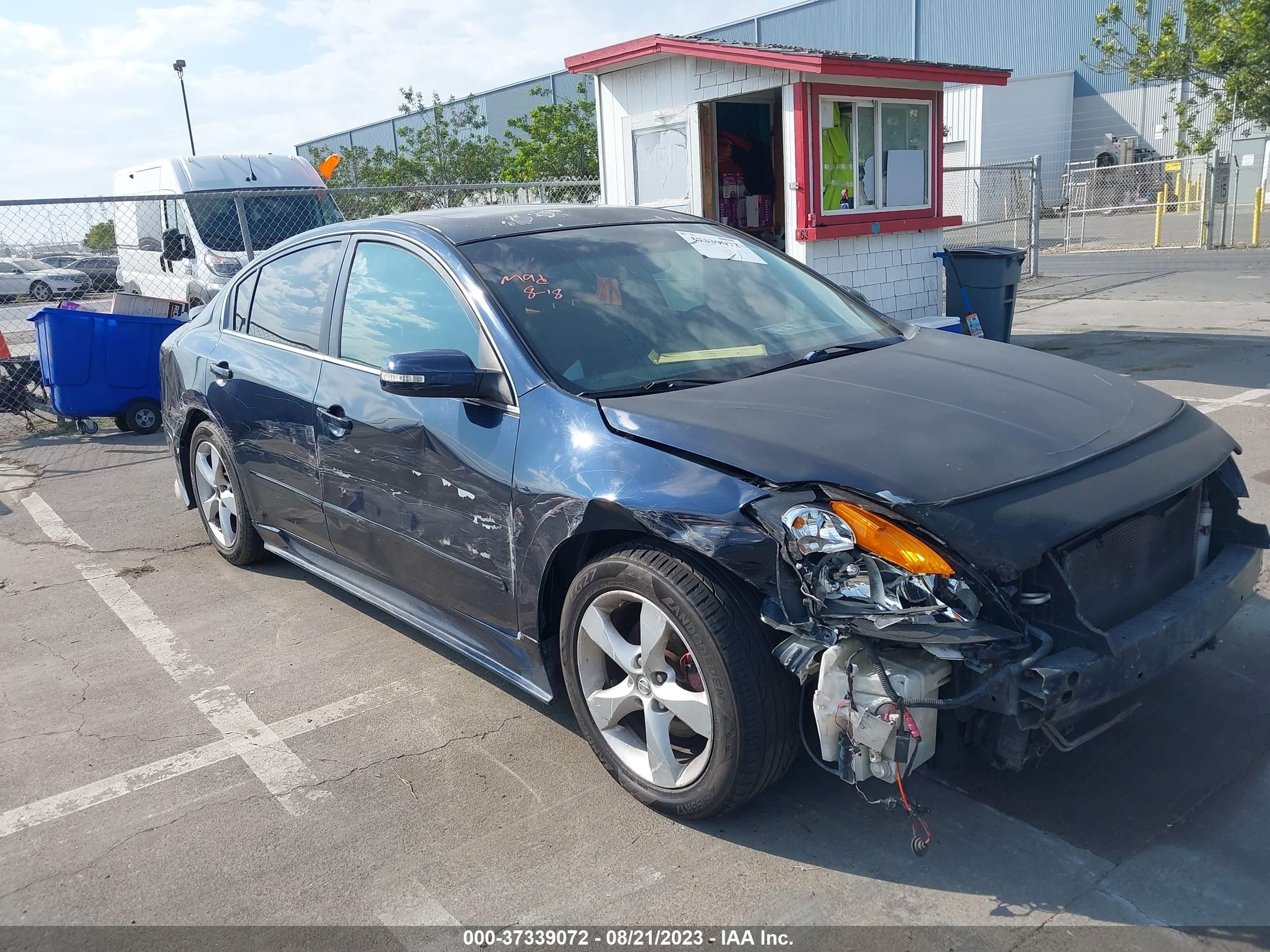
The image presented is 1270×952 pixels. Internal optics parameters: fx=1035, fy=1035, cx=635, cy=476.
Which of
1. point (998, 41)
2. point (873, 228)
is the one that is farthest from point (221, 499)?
point (998, 41)

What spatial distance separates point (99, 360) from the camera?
885cm

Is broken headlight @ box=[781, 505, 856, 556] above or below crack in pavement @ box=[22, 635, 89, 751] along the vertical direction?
above

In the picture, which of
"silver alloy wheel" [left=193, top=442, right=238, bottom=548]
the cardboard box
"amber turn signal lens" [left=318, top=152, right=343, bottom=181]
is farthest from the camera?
"amber turn signal lens" [left=318, top=152, right=343, bottom=181]

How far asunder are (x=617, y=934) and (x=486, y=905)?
0.37 metres

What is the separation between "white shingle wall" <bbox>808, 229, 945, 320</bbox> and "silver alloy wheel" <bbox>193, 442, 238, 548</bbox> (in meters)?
5.92

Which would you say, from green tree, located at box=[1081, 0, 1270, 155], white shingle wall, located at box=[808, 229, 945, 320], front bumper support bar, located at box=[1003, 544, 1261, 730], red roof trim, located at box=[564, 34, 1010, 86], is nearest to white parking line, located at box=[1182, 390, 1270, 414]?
white shingle wall, located at box=[808, 229, 945, 320]

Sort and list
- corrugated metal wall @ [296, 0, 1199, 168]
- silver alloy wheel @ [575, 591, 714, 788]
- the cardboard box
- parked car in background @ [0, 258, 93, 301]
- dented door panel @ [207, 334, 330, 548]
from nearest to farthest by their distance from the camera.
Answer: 1. silver alloy wheel @ [575, 591, 714, 788]
2. dented door panel @ [207, 334, 330, 548]
3. the cardboard box
4. parked car in background @ [0, 258, 93, 301]
5. corrugated metal wall @ [296, 0, 1199, 168]

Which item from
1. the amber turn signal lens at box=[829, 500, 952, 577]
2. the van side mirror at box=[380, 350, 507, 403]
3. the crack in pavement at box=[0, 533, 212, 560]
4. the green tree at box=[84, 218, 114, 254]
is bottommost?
the crack in pavement at box=[0, 533, 212, 560]

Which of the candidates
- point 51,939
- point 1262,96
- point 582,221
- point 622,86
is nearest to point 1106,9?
point 1262,96

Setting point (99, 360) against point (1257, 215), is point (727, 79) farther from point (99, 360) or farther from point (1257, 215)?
point (1257, 215)

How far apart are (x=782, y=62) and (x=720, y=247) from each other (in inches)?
216

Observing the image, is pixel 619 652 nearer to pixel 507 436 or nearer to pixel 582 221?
pixel 507 436

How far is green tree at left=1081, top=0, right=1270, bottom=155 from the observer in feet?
76.3

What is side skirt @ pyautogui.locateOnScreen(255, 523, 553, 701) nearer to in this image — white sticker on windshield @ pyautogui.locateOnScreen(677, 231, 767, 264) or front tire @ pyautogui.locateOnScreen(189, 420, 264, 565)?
front tire @ pyautogui.locateOnScreen(189, 420, 264, 565)
